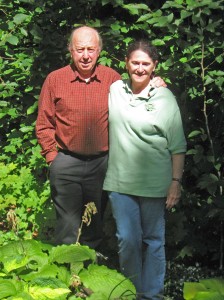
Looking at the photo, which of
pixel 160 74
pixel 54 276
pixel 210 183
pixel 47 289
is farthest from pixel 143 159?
pixel 47 289

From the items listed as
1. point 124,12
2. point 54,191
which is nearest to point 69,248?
point 54,191

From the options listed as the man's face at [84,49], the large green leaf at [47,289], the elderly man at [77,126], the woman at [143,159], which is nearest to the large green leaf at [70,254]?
the large green leaf at [47,289]

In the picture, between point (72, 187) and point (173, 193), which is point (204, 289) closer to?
point (173, 193)

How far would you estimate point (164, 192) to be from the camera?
362 centimetres

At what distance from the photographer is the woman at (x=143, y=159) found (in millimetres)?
3463

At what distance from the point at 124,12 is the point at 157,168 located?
1.86 meters

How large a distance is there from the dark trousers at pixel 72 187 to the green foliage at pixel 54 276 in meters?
1.39

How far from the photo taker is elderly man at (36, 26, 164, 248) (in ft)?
12.2

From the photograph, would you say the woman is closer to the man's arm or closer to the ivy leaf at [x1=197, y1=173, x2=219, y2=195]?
the man's arm

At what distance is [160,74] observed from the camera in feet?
14.5

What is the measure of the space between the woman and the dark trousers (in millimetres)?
184

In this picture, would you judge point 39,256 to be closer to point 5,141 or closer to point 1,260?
point 1,260

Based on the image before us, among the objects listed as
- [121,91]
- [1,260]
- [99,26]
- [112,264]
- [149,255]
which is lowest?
[112,264]

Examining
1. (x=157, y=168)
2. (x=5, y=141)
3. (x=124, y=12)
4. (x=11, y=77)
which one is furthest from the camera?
(x=5, y=141)
